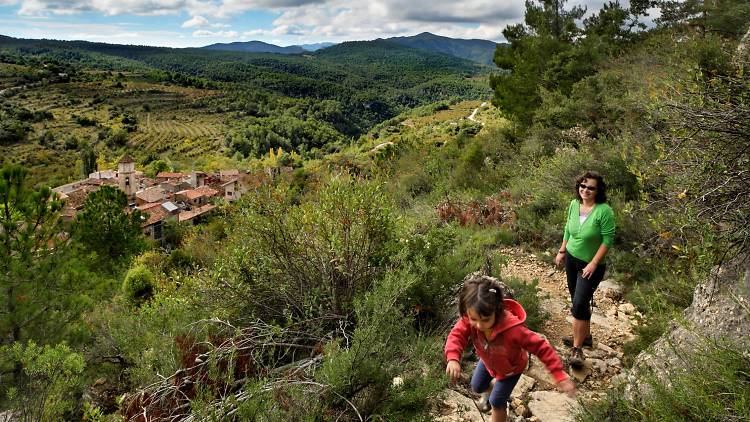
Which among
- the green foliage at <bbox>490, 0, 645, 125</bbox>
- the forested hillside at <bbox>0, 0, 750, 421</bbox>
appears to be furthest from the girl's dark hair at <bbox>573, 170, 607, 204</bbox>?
the green foliage at <bbox>490, 0, 645, 125</bbox>

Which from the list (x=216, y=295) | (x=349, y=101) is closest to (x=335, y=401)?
(x=216, y=295)

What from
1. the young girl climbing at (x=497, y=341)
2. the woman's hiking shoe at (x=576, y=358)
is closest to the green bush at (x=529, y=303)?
the woman's hiking shoe at (x=576, y=358)

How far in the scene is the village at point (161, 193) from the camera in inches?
1195

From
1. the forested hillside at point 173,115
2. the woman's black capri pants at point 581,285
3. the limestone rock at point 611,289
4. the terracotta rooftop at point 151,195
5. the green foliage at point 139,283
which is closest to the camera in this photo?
the woman's black capri pants at point 581,285

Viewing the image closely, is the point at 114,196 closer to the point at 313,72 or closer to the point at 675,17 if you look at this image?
the point at 675,17

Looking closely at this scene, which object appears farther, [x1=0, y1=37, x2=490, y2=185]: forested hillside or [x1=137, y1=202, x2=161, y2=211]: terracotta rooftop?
[x1=0, y1=37, x2=490, y2=185]: forested hillside

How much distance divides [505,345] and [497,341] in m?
0.05

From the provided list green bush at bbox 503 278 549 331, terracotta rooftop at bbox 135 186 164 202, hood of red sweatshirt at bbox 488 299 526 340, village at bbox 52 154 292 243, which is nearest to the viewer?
hood of red sweatshirt at bbox 488 299 526 340

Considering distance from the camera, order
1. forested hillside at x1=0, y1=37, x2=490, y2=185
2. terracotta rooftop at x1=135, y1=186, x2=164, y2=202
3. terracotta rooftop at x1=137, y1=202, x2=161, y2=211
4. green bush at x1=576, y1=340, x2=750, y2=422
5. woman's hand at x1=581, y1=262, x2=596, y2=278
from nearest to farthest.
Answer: green bush at x1=576, y1=340, x2=750, y2=422, woman's hand at x1=581, y1=262, x2=596, y2=278, terracotta rooftop at x1=137, y1=202, x2=161, y2=211, terracotta rooftop at x1=135, y1=186, x2=164, y2=202, forested hillside at x1=0, y1=37, x2=490, y2=185

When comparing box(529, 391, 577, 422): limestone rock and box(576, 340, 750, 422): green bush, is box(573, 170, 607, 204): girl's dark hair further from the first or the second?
box(529, 391, 577, 422): limestone rock

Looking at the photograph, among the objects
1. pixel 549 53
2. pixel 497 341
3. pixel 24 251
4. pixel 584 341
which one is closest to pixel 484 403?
pixel 497 341

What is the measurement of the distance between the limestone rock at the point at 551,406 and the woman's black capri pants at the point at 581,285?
69 cm

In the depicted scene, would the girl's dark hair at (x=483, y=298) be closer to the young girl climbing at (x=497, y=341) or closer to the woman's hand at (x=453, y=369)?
the young girl climbing at (x=497, y=341)

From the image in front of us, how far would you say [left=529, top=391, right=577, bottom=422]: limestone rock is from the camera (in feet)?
9.64
